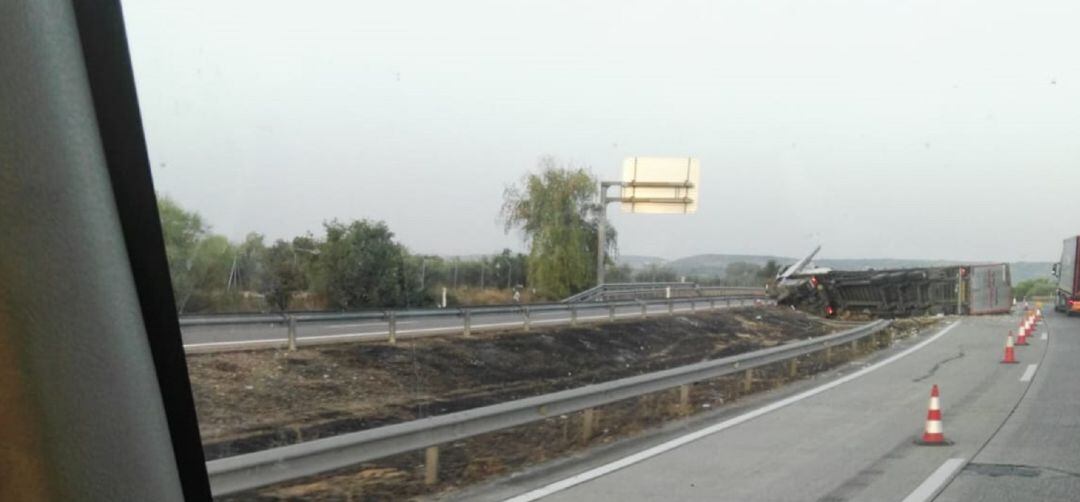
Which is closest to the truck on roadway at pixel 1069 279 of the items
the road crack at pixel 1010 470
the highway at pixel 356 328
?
the highway at pixel 356 328

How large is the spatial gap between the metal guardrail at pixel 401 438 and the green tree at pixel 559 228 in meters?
17.6

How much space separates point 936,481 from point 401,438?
438 cm

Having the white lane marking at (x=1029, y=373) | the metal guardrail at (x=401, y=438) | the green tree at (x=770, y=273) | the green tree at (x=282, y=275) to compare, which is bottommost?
the white lane marking at (x=1029, y=373)

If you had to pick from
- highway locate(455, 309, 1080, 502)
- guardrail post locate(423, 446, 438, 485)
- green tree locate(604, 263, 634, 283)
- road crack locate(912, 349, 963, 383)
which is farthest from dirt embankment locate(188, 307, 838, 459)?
green tree locate(604, 263, 634, 283)

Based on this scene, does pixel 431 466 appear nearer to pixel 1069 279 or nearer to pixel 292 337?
pixel 292 337

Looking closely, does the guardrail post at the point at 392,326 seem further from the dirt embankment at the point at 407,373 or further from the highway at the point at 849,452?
the highway at the point at 849,452

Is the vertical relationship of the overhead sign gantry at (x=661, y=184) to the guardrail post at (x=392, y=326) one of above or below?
above

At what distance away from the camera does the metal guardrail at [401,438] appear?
664 centimetres

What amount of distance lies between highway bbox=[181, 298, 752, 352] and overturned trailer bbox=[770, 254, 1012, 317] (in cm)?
1498

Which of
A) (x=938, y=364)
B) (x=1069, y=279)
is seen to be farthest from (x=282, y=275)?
(x=1069, y=279)

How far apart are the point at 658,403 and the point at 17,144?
44.7 ft

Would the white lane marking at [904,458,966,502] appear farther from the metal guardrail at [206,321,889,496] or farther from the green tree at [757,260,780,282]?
the green tree at [757,260,780,282]

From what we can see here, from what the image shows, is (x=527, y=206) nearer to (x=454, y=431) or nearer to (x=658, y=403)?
(x=658, y=403)

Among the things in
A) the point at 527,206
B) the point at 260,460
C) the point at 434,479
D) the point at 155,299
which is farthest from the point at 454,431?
the point at 527,206
